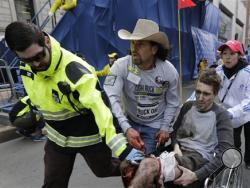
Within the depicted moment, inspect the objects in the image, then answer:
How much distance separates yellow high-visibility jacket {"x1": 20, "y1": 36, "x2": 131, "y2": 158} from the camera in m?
1.56

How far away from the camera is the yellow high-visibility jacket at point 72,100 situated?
1564 mm

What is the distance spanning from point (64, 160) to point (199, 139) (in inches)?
39.0

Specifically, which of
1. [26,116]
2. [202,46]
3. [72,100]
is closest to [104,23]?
[202,46]

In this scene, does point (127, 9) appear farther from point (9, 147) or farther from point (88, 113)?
point (88, 113)

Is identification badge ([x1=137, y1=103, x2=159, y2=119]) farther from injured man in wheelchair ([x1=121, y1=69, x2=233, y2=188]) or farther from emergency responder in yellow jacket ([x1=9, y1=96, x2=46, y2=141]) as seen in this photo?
emergency responder in yellow jacket ([x1=9, y1=96, x2=46, y2=141])

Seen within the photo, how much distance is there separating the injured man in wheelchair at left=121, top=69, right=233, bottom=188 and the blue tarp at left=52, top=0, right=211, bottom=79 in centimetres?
564

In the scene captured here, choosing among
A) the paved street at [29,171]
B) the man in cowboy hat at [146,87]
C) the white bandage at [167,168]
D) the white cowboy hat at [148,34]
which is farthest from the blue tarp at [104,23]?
the white bandage at [167,168]

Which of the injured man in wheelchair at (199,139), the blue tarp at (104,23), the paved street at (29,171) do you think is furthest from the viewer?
the blue tarp at (104,23)

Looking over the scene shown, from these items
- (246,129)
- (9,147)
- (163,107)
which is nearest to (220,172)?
(163,107)

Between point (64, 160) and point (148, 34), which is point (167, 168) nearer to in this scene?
point (64, 160)

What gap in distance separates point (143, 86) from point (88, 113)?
0.54 m

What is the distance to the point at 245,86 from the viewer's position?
2615mm

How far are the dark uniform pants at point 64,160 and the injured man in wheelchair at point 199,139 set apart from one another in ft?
1.75

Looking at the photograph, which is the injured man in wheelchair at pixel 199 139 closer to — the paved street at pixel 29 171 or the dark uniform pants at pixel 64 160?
the dark uniform pants at pixel 64 160
